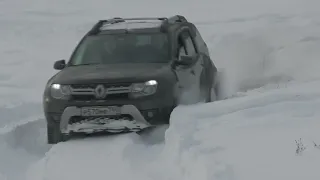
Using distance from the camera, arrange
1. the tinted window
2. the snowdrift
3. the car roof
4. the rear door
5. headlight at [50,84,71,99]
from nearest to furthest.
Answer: the snowdrift, headlight at [50,84,71,99], the rear door, the car roof, the tinted window

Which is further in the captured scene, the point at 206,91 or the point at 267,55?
the point at 267,55

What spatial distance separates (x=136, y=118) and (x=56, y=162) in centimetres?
123

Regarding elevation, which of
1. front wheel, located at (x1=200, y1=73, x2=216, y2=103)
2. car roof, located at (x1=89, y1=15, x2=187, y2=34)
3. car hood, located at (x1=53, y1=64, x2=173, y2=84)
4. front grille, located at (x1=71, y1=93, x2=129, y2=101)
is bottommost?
front wheel, located at (x1=200, y1=73, x2=216, y2=103)

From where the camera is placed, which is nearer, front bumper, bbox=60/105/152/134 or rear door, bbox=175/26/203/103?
front bumper, bbox=60/105/152/134

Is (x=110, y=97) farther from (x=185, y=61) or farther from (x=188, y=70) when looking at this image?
(x=188, y=70)

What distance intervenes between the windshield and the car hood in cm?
37

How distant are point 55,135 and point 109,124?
0.86m

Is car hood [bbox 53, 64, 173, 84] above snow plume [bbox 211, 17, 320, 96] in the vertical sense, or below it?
above

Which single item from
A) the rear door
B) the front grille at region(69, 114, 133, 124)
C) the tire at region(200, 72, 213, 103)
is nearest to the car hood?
the rear door

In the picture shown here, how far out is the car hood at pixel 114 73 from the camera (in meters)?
7.40

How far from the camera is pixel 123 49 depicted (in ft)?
28.2

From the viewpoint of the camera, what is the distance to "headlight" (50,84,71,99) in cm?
751

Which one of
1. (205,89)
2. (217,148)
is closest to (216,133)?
(217,148)

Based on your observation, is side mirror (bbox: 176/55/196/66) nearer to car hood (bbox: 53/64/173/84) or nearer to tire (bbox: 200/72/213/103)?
car hood (bbox: 53/64/173/84)
